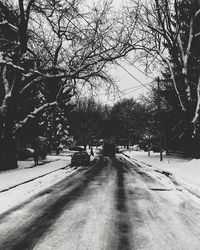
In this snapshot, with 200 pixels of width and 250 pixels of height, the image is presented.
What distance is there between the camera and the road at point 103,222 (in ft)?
17.1

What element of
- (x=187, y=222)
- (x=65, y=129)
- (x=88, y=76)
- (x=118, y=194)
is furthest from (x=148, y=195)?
(x=65, y=129)

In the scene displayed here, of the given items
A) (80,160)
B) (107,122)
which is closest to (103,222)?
(80,160)

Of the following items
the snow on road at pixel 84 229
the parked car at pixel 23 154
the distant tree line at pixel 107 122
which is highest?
the distant tree line at pixel 107 122

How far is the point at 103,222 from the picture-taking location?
6688 mm

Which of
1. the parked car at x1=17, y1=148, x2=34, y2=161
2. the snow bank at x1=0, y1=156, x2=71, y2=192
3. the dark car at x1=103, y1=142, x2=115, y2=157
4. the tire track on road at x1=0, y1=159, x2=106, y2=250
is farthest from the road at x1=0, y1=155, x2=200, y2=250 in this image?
the dark car at x1=103, y1=142, x2=115, y2=157

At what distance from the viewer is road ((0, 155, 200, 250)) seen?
17.1 feet

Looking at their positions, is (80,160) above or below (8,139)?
below

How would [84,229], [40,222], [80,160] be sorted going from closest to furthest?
[84,229] → [40,222] → [80,160]

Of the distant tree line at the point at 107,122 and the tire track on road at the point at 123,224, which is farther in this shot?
the distant tree line at the point at 107,122

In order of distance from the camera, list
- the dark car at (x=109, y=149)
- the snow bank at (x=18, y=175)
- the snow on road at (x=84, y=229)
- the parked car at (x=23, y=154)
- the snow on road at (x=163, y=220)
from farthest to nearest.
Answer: the dark car at (x=109, y=149) → the parked car at (x=23, y=154) → the snow bank at (x=18, y=175) → the snow on road at (x=163, y=220) → the snow on road at (x=84, y=229)

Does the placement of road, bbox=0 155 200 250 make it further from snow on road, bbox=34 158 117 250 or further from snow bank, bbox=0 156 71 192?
snow bank, bbox=0 156 71 192

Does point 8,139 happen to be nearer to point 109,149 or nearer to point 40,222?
point 40,222

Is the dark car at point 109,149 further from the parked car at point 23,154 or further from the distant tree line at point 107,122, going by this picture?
the parked car at point 23,154

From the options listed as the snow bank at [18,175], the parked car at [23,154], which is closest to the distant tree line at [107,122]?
the parked car at [23,154]
